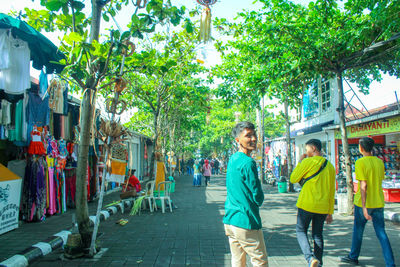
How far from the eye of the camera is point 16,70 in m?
5.55

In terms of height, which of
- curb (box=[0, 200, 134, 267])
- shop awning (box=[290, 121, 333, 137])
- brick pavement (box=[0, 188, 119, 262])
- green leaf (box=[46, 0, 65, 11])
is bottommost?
brick pavement (box=[0, 188, 119, 262])

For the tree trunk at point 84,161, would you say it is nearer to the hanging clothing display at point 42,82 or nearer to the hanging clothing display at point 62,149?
the hanging clothing display at point 42,82

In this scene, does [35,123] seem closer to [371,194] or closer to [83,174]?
[83,174]

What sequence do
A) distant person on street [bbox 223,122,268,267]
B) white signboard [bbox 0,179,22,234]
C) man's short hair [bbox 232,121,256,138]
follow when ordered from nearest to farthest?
distant person on street [bbox 223,122,268,267]
man's short hair [bbox 232,121,256,138]
white signboard [bbox 0,179,22,234]

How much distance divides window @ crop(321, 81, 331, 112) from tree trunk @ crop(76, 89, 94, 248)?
1261cm

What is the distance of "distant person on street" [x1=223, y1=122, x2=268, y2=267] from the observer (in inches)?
115

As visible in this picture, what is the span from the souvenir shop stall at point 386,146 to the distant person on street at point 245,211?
27.7 feet

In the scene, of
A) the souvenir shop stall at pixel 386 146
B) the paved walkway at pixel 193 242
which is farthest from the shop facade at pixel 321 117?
the paved walkway at pixel 193 242

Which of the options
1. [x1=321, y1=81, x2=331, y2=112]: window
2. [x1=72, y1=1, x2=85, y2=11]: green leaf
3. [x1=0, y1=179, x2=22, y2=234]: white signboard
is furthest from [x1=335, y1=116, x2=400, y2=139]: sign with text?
[x1=0, y1=179, x2=22, y2=234]: white signboard

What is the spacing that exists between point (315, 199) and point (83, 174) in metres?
3.66

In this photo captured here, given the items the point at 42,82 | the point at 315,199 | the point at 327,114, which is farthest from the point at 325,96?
the point at 42,82

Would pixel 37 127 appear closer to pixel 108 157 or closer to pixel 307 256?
pixel 108 157

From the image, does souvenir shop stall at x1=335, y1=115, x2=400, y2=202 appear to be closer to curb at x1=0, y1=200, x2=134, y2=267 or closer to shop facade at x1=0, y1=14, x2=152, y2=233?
shop facade at x1=0, y1=14, x2=152, y2=233

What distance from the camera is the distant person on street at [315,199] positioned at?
3961 mm
